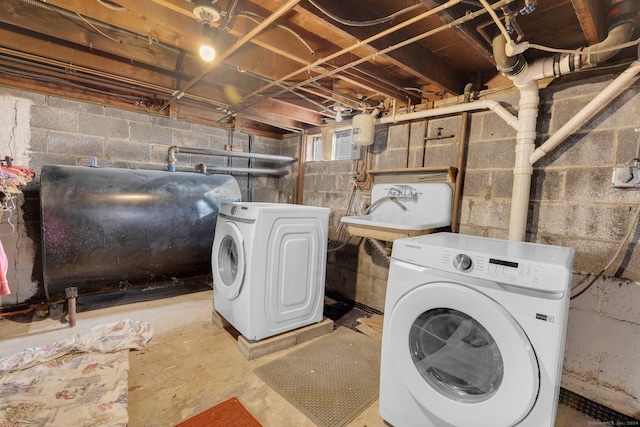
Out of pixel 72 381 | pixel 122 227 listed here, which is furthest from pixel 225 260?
pixel 72 381

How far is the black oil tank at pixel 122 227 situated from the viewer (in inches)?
86.0

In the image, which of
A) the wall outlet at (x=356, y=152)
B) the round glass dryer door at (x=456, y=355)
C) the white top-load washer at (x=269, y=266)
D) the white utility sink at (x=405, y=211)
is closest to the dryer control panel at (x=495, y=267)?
the round glass dryer door at (x=456, y=355)

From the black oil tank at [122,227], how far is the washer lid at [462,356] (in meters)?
2.16

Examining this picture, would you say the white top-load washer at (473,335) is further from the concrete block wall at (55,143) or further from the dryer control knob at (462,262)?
the concrete block wall at (55,143)

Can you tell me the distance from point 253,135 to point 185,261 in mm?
1897

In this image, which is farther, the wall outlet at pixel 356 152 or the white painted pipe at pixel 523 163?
the wall outlet at pixel 356 152

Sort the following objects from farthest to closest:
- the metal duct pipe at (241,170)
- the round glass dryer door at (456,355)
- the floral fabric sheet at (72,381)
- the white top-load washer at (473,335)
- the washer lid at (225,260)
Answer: the metal duct pipe at (241,170) < the washer lid at (225,260) < the floral fabric sheet at (72,381) < the round glass dryer door at (456,355) < the white top-load washer at (473,335)

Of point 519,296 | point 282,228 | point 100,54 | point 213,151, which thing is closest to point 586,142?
point 519,296

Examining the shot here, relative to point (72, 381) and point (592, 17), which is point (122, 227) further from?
point (592, 17)

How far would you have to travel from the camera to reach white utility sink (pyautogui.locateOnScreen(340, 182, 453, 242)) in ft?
6.70

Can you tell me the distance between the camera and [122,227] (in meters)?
2.40

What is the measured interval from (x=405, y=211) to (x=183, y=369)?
2.00 meters

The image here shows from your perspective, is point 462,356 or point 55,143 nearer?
point 462,356

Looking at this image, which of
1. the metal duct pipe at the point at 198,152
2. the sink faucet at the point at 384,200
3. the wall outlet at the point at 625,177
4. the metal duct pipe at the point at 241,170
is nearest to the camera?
the wall outlet at the point at 625,177
